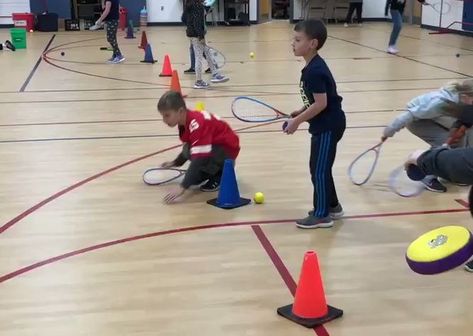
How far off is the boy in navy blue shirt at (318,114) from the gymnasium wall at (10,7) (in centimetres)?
1899

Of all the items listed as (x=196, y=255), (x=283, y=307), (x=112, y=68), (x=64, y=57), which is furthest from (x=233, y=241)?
(x=64, y=57)

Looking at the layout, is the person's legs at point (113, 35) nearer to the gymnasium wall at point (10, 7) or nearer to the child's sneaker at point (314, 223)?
the child's sneaker at point (314, 223)

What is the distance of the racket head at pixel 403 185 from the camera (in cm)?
506

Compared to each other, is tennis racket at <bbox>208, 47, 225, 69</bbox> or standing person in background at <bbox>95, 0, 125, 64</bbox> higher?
standing person in background at <bbox>95, 0, 125, 64</bbox>

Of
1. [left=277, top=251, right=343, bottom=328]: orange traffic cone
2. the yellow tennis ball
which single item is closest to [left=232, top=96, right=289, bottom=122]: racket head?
the yellow tennis ball

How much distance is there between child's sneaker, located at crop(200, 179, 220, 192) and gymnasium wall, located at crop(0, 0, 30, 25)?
59.5ft

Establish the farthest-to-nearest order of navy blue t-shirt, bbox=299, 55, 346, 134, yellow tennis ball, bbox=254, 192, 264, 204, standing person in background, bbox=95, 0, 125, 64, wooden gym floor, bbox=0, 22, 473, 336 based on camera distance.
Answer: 1. standing person in background, bbox=95, 0, 125, 64
2. yellow tennis ball, bbox=254, 192, 264, 204
3. navy blue t-shirt, bbox=299, 55, 346, 134
4. wooden gym floor, bbox=0, 22, 473, 336

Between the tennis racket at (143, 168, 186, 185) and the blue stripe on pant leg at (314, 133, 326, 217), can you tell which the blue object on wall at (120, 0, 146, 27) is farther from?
the blue stripe on pant leg at (314, 133, 326, 217)

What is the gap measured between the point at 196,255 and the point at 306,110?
3.73ft

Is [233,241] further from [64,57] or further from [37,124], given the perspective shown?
[64,57]

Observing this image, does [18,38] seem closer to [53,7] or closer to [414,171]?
[53,7]

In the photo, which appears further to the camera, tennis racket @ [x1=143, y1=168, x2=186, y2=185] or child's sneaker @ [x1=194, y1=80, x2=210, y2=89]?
child's sneaker @ [x1=194, y1=80, x2=210, y2=89]

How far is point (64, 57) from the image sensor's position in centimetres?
1375

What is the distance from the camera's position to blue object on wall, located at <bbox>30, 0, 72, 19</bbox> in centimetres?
2114
